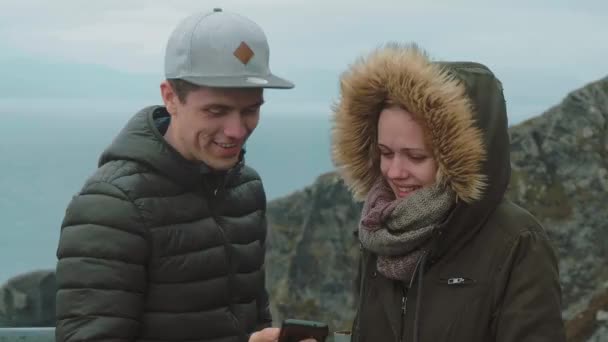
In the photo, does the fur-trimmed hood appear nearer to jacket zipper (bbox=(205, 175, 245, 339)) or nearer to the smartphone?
the smartphone

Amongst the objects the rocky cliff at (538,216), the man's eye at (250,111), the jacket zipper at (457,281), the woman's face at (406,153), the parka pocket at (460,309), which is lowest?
the rocky cliff at (538,216)

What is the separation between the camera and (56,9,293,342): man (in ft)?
14.0

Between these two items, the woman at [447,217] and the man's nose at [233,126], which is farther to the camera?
the man's nose at [233,126]

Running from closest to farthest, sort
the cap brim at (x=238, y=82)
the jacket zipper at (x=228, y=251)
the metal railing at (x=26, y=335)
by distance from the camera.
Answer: the cap brim at (x=238, y=82)
the jacket zipper at (x=228, y=251)
the metal railing at (x=26, y=335)

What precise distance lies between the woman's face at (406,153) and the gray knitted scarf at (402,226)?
0.07 metres

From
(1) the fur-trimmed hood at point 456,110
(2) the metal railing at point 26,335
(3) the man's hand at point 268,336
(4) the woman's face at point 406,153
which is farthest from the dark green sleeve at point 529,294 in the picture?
(2) the metal railing at point 26,335

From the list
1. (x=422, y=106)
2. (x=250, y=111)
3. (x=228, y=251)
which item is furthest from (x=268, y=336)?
(x=422, y=106)

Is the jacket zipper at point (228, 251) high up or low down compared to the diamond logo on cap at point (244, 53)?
down

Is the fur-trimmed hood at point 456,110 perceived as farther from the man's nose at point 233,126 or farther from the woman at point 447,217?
the man's nose at point 233,126

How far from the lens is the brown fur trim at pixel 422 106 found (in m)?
4.05

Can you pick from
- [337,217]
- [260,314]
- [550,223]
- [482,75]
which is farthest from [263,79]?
[337,217]

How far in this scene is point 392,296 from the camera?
14.4 ft

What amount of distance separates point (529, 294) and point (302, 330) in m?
1.16

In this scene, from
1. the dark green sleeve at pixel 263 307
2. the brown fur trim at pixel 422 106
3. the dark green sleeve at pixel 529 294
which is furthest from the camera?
the dark green sleeve at pixel 263 307
